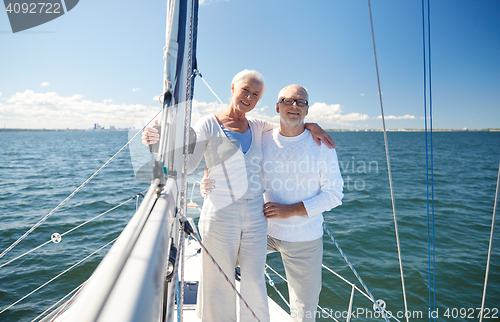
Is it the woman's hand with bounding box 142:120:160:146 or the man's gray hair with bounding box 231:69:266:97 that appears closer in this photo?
the woman's hand with bounding box 142:120:160:146

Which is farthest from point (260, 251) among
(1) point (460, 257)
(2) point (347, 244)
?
(1) point (460, 257)

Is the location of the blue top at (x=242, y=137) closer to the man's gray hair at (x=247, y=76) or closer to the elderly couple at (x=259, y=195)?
the elderly couple at (x=259, y=195)

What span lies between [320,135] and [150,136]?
105 cm

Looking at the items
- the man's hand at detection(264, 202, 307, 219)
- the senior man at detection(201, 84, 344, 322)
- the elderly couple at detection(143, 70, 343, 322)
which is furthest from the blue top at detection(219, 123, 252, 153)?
the man's hand at detection(264, 202, 307, 219)

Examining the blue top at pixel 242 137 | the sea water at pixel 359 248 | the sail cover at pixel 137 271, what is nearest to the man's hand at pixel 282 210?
the blue top at pixel 242 137

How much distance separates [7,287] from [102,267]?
5.32 meters

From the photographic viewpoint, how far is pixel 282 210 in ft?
5.51

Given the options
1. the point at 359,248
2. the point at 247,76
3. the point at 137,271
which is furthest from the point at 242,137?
the point at 359,248

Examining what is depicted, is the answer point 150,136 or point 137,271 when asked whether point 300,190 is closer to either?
point 150,136

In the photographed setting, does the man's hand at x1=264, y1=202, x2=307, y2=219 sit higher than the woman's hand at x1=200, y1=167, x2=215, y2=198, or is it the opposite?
the woman's hand at x1=200, y1=167, x2=215, y2=198

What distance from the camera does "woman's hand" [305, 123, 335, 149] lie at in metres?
1.77

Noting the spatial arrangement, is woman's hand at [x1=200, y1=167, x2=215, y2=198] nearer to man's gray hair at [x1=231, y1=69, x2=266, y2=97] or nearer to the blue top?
the blue top

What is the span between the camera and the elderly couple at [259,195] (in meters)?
1.56

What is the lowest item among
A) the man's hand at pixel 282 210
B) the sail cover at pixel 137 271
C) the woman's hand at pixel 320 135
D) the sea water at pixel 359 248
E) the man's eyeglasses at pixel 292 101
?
the sea water at pixel 359 248
